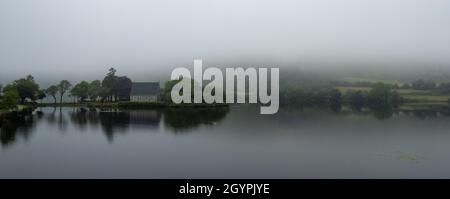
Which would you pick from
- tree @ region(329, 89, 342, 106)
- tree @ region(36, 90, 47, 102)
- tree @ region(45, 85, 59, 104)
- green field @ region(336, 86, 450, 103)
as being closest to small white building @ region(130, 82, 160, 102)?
tree @ region(45, 85, 59, 104)

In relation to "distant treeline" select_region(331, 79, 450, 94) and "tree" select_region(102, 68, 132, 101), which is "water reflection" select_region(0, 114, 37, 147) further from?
"distant treeline" select_region(331, 79, 450, 94)

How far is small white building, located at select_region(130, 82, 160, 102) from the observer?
56.1 ft

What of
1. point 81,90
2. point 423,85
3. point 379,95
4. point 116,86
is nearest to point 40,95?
point 81,90

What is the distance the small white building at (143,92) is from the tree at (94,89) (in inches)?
57.4

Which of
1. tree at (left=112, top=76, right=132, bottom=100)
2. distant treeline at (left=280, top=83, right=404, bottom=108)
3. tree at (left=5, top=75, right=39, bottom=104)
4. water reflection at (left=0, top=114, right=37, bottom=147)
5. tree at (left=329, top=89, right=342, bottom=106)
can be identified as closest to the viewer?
water reflection at (left=0, top=114, right=37, bottom=147)

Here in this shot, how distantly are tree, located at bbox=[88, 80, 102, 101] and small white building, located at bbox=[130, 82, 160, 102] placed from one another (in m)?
1.46

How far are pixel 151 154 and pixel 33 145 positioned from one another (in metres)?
2.51

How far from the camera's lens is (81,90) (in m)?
16.7

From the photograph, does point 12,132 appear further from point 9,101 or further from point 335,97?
point 335,97

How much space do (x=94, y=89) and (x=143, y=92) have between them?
2.06 metres

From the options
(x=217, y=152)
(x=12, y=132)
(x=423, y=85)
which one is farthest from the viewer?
(x=423, y=85)

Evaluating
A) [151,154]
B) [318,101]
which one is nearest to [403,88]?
[318,101]
